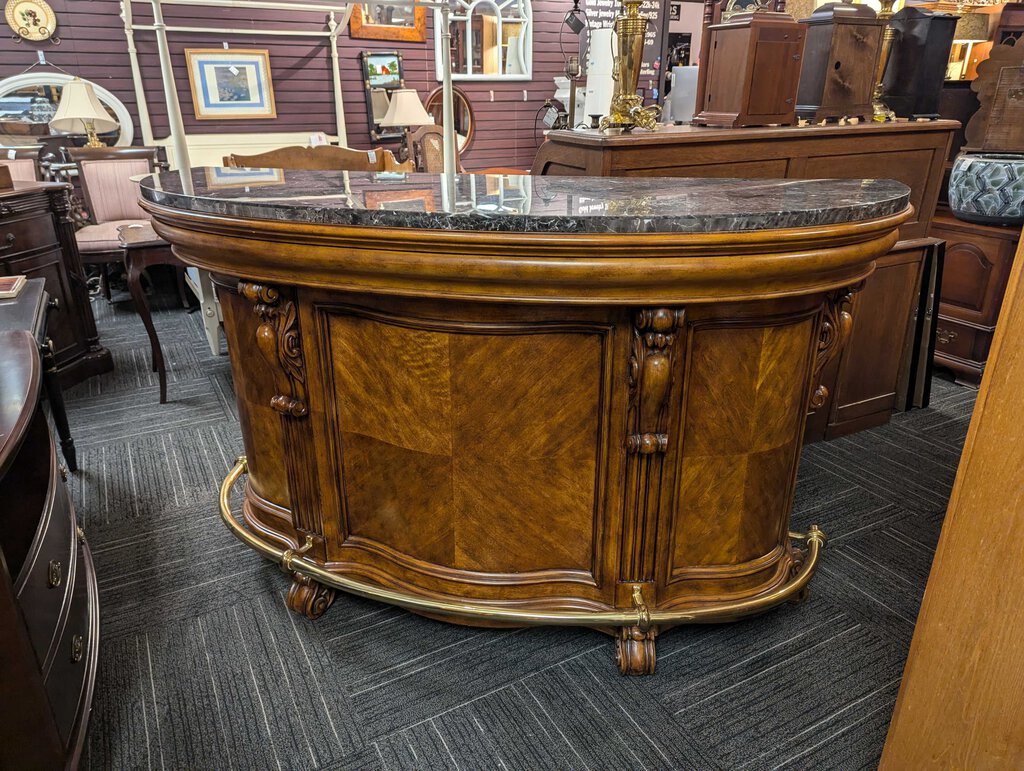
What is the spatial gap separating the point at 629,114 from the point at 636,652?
1937mm

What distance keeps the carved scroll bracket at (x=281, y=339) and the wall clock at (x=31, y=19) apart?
6128mm

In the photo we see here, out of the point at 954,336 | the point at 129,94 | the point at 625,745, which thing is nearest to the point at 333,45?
the point at 129,94

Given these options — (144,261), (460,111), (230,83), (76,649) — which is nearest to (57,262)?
(144,261)

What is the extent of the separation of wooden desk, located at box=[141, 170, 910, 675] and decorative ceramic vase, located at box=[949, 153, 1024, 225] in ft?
8.04

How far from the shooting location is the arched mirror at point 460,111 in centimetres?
837

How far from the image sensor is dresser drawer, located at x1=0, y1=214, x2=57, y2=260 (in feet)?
11.2

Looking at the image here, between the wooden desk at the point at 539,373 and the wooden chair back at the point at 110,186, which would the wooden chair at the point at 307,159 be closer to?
the wooden chair back at the point at 110,186

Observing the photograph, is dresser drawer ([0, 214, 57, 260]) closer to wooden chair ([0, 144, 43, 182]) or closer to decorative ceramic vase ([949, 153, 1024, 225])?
wooden chair ([0, 144, 43, 182])

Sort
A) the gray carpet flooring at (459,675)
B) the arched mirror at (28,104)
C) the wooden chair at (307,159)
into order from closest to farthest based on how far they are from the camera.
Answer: the gray carpet flooring at (459,675), the wooden chair at (307,159), the arched mirror at (28,104)

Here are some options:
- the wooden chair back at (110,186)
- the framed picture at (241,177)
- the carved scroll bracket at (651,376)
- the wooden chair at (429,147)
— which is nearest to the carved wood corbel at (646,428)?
the carved scroll bracket at (651,376)

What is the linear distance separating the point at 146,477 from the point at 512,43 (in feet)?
25.0

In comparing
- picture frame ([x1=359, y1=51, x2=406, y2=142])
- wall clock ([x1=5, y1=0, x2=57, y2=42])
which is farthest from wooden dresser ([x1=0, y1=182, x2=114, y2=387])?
picture frame ([x1=359, y1=51, x2=406, y2=142])

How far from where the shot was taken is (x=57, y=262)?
12.3ft

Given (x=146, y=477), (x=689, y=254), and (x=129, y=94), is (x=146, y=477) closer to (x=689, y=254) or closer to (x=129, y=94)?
(x=689, y=254)
